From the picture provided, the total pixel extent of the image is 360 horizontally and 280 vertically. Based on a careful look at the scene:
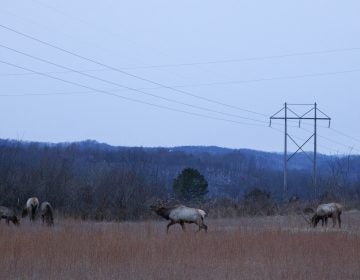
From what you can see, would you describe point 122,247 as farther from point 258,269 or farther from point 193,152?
point 193,152

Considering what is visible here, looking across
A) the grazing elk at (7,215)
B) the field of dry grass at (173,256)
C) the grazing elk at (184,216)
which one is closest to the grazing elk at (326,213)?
the grazing elk at (184,216)

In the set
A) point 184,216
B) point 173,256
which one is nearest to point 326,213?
point 184,216

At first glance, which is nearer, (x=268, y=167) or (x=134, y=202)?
(x=134, y=202)

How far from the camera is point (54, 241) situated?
19.3 m

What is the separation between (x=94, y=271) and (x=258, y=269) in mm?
3716

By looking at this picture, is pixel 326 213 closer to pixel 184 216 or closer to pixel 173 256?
pixel 184 216

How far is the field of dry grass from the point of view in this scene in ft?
49.9

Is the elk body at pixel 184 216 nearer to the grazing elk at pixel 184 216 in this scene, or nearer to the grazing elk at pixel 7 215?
the grazing elk at pixel 184 216

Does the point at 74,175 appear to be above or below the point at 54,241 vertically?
above

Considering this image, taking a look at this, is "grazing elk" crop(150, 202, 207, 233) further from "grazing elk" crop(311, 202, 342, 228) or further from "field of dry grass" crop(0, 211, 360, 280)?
"grazing elk" crop(311, 202, 342, 228)

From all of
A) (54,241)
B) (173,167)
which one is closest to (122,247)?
(54,241)

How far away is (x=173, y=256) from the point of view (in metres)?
17.8

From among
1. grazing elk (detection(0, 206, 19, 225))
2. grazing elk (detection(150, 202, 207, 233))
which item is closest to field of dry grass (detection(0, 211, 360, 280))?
grazing elk (detection(150, 202, 207, 233))

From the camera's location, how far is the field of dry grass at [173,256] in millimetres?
15195
